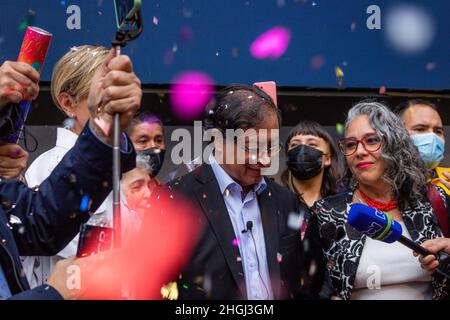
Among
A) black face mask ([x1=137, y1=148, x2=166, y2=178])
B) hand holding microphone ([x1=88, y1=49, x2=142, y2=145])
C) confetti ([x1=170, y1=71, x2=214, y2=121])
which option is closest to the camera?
hand holding microphone ([x1=88, y1=49, x2=142, y2=145])

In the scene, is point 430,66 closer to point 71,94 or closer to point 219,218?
point 219,218

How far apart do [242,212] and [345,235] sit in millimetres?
531

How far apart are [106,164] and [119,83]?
0.30m

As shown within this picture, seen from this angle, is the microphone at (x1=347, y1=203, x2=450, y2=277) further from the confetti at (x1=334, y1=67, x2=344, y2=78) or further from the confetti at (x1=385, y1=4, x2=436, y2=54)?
the confetti at (x1=385, y1=4, x2=436, y2=54)

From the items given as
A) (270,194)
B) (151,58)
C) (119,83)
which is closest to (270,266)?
(270,194)

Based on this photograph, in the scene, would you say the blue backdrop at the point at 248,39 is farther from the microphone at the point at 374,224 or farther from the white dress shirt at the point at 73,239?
the microphone at the point at 374,224

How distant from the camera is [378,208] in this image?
341cm

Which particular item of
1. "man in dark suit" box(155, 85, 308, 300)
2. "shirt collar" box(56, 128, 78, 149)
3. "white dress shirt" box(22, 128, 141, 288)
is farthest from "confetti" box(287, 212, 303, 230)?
"shirt collar" box(56, 128, 78, 149)

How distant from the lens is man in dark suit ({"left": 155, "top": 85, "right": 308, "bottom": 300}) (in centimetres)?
285

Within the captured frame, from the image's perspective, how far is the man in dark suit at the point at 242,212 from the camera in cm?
285

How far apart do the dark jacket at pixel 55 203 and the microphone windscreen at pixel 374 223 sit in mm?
1050

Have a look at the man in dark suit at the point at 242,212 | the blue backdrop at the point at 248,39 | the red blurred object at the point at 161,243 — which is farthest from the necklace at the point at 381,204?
the blue backdrop at the point at 248,39
